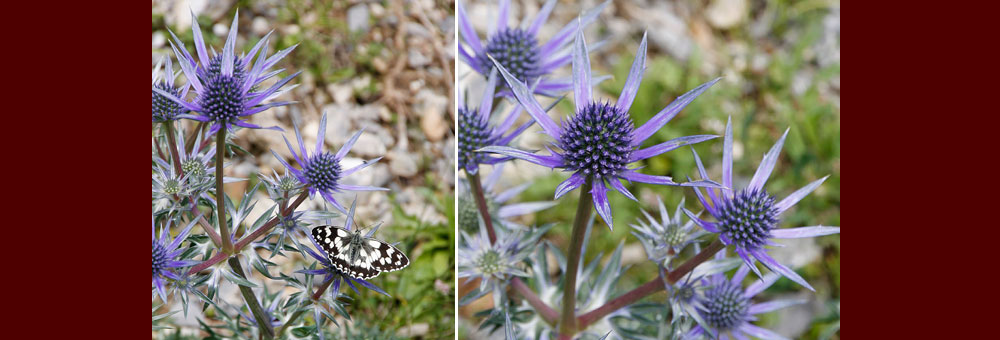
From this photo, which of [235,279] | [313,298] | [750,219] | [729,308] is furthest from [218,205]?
[729,308]

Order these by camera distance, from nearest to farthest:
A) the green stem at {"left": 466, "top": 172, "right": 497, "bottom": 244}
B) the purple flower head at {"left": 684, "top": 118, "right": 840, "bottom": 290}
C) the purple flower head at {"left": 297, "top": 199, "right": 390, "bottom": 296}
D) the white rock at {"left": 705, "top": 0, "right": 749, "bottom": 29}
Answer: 1. the purple flower head at {"left": 684, "top": 118, "right": 840, "bottom": 290}
2. the purple flower head at {"left": 297, "top": 199, "right": 390, "bottom": 296}
3. the green stem at {"left": 466, "top": 172, "right": 497, "bottom": 244}
4. the white rock at {"left": 705, "top": 0, "right": 749, "bottom": 29}

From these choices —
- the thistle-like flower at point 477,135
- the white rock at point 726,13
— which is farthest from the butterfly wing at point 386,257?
the white rock at point 726,13

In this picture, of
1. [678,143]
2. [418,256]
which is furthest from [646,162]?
[678,143]

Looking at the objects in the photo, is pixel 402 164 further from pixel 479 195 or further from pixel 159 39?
pixel 159 39

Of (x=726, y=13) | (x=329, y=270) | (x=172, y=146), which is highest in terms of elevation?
(x=726, y=13)

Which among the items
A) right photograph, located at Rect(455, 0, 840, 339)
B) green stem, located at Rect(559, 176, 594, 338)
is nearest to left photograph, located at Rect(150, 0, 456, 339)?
right photograph, located at Rect(455, 0, 840, 339)

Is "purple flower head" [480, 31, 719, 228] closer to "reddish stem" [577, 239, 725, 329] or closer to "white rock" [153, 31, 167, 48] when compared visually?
"reddish stem" [577, 239, 725, 329]

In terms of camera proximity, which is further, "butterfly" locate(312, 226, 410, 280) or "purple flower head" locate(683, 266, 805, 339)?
"purple flower head" locate(683, 266, 805, 339)
